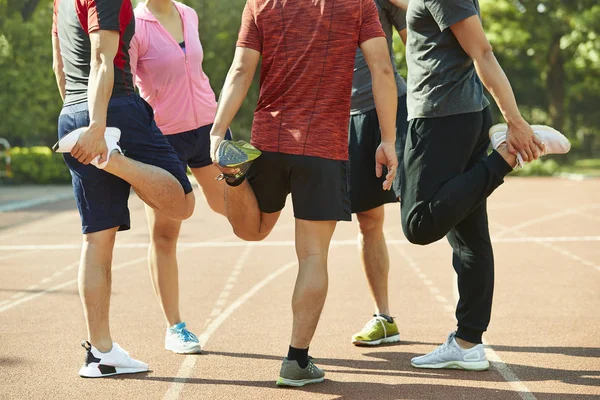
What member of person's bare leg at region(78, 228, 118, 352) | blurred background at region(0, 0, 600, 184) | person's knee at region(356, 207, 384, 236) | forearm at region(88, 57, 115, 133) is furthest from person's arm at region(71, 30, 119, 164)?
blurred background at region(0, 0, 600, 184)

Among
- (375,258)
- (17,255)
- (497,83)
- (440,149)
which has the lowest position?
(17,255)

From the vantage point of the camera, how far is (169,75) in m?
5.21

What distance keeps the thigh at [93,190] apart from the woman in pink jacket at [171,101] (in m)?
0.67

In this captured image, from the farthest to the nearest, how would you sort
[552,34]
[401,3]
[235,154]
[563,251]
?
1. [552,34]
2. [563,251]
3. [401,3]
4. [235,154]

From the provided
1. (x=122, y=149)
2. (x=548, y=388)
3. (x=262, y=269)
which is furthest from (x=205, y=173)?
(x=262, y=269)

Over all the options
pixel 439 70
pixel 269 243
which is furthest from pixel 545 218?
pixel 439 70

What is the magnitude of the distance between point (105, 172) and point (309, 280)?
1.17 m

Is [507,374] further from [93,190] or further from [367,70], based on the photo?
[93,190]

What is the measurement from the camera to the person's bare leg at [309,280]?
166 inches

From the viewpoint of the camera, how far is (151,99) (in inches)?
208

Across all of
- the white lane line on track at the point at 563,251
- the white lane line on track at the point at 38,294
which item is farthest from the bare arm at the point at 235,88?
the white lane line on track at the point at 563,251

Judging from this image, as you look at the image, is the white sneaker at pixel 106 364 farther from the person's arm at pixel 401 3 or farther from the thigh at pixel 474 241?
the person's arm at pixel 401 3

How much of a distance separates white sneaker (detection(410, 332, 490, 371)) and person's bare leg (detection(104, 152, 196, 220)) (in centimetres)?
151

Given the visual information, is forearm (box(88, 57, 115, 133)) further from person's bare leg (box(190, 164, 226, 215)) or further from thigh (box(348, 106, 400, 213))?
thigh (box(348, 106, 400, 213))
